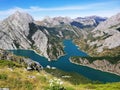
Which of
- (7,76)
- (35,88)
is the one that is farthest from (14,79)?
(35,88)

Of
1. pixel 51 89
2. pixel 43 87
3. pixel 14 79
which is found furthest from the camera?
pixel 14 79

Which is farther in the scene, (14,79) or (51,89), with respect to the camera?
(14,79)

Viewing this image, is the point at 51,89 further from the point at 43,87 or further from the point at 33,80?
the point at 33,80

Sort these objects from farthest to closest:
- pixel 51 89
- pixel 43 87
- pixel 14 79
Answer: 1. pixel 14 79
2. pixel 43 87
3. pixel 51 89

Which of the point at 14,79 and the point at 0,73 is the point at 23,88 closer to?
the point at 14,79

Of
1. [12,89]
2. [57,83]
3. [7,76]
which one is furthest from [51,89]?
[7,76]

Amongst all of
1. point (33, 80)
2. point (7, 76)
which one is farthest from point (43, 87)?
point (7, 76)

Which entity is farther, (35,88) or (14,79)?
(14,79)

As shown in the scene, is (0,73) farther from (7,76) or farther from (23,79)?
(23,79)
